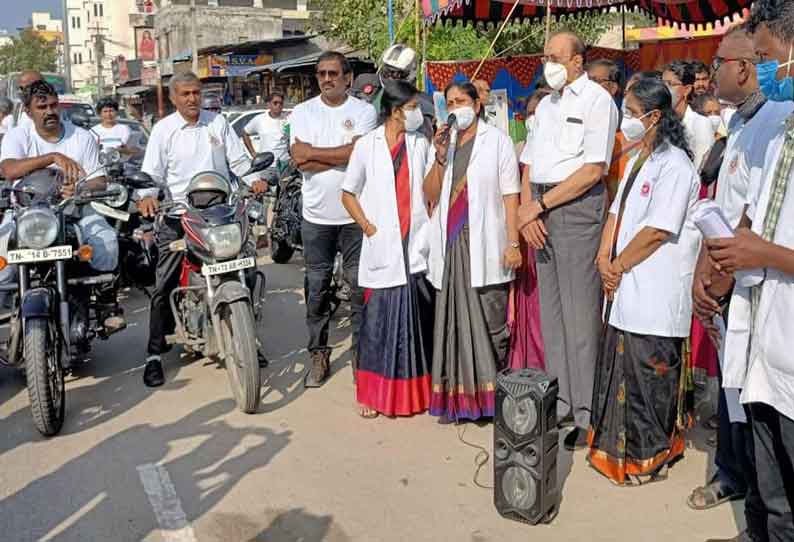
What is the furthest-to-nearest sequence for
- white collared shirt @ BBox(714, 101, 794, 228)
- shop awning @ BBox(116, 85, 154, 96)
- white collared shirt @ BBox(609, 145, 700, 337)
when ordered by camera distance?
shop awning @ BBox(116, 85, 154, 96) → white collared shirt @ BBox(609, 145, 700, 337) → white collared shirt @ BBox(714, 101, 794, 228)

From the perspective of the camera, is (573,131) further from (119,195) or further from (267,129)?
(267,129)

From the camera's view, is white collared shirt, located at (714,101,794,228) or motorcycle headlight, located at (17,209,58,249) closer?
white collared shirt, located at (714,101,794,228)

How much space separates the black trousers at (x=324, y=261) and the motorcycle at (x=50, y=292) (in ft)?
4.05

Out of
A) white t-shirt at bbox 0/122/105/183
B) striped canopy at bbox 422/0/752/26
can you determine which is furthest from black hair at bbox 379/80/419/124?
striped canopy at bbox 422/0/752/26

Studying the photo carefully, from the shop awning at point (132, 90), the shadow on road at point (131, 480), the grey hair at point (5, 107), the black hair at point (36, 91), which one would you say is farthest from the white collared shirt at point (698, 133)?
the shop awning at point (132, 90)

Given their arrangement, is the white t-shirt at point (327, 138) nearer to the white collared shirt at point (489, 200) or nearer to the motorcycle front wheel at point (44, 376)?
the white collared shirt at point (489, 200)

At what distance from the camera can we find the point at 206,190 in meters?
5.00

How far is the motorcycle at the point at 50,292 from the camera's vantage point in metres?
4.30

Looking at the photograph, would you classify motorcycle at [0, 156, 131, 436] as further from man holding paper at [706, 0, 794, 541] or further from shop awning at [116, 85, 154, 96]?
shop awning at [116, 85, 154, 96]

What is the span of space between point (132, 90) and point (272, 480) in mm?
40648

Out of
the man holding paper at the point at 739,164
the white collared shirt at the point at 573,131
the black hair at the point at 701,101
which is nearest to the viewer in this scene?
the man holding paper at the point at 739,164

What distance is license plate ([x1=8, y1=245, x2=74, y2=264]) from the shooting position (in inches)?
181

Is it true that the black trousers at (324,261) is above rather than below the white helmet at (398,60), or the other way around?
below

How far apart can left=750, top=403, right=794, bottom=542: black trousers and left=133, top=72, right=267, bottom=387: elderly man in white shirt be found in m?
3.68
